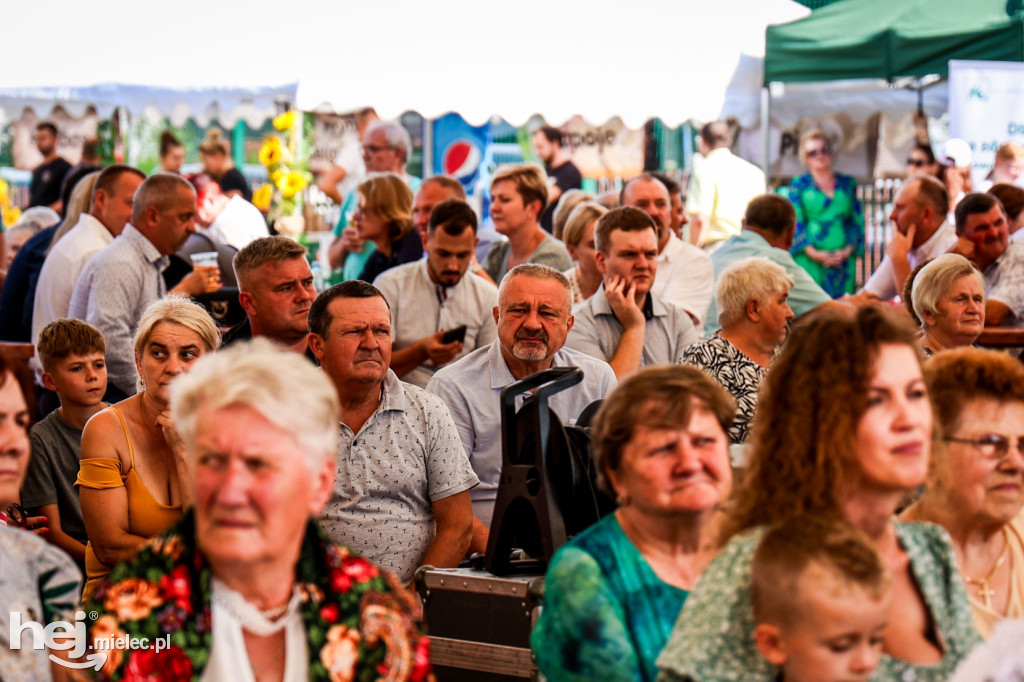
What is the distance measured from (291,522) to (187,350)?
1838 mm

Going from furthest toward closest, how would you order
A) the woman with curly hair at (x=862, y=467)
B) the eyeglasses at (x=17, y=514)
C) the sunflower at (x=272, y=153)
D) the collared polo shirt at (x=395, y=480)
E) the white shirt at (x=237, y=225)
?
the sunflower at (x=272, y=153) → the white shirt at (x=237, y=225) → the eyeglasses at (x=17, y=514) → the collared polo shirt at (x=395, y=480) → the woman with curly hair at (x=862, y=467)

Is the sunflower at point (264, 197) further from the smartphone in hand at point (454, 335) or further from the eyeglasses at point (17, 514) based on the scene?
the eyeglasses at point (17, 514)

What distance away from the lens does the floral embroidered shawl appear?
5.63ft

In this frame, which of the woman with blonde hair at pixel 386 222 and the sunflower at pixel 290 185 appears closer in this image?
the woman with blonde hair at pixel 386 222

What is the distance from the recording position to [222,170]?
28.2 ft

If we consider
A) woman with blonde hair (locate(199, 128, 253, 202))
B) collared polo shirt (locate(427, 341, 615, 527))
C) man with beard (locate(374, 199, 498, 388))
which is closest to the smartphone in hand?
man with beard (locate(374, 199, 498, 388))

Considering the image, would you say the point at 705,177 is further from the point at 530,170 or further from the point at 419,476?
the point at 419,476

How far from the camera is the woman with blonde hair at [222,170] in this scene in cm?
845

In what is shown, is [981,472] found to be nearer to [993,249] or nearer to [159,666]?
[159,666]

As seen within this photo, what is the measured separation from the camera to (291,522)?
173 centimetres

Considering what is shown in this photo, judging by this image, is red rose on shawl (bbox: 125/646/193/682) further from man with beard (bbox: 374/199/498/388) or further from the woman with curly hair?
man with beard (bbox: 374/199/498/388)

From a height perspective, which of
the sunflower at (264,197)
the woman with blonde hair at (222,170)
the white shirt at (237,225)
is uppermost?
the woman with blonde hair at (222,170)

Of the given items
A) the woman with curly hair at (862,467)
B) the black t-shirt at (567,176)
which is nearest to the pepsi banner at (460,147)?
the black t-shirt at (567,176)

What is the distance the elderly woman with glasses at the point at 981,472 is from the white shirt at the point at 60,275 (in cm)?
412
